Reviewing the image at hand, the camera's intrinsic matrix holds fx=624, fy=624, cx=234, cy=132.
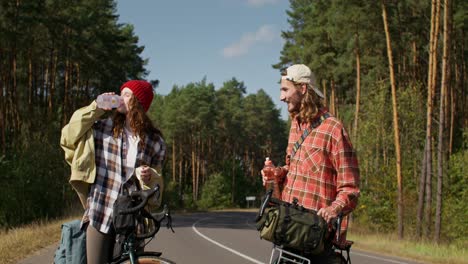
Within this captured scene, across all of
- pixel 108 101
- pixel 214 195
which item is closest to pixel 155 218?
pixel 108 101

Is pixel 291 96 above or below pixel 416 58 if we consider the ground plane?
below

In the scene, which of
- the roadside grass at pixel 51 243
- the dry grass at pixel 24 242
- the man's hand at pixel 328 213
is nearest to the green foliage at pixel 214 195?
the roadside grass at pixel 51 243

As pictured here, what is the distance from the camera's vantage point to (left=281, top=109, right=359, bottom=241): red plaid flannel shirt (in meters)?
3.77

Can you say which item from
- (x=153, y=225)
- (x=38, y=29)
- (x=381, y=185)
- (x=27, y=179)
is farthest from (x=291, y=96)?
(x=38, y=29)

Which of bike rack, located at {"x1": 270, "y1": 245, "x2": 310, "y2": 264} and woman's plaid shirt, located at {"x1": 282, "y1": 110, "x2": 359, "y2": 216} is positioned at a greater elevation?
woman's plaid shirt, located at {"x1": 282, "y1": 110, "x2": 359, "y2": 216}

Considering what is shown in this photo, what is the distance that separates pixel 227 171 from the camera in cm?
8612

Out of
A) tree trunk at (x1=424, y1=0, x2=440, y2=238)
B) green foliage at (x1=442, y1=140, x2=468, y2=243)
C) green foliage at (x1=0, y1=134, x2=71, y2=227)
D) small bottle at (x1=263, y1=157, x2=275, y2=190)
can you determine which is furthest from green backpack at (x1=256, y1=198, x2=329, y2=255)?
green foliage at (x1=442, y1=140, x2=468, y2=243)

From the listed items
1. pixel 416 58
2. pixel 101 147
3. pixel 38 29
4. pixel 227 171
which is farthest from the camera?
pixel 227 171

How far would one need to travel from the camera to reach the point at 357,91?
38469 mm

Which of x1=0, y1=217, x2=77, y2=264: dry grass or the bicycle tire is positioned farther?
x1=0, y1=217, x2=77, y2=264: dry grass

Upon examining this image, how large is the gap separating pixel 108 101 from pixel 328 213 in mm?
1621

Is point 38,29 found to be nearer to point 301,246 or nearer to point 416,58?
point 416,58

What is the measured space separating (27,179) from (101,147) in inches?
930

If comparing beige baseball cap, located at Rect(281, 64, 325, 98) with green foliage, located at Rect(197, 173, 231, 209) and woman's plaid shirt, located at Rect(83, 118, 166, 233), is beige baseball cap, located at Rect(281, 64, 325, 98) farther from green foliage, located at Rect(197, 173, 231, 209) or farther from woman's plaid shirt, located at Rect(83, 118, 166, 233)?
green foliage, located at Rect(197, 173, 231, 209)
